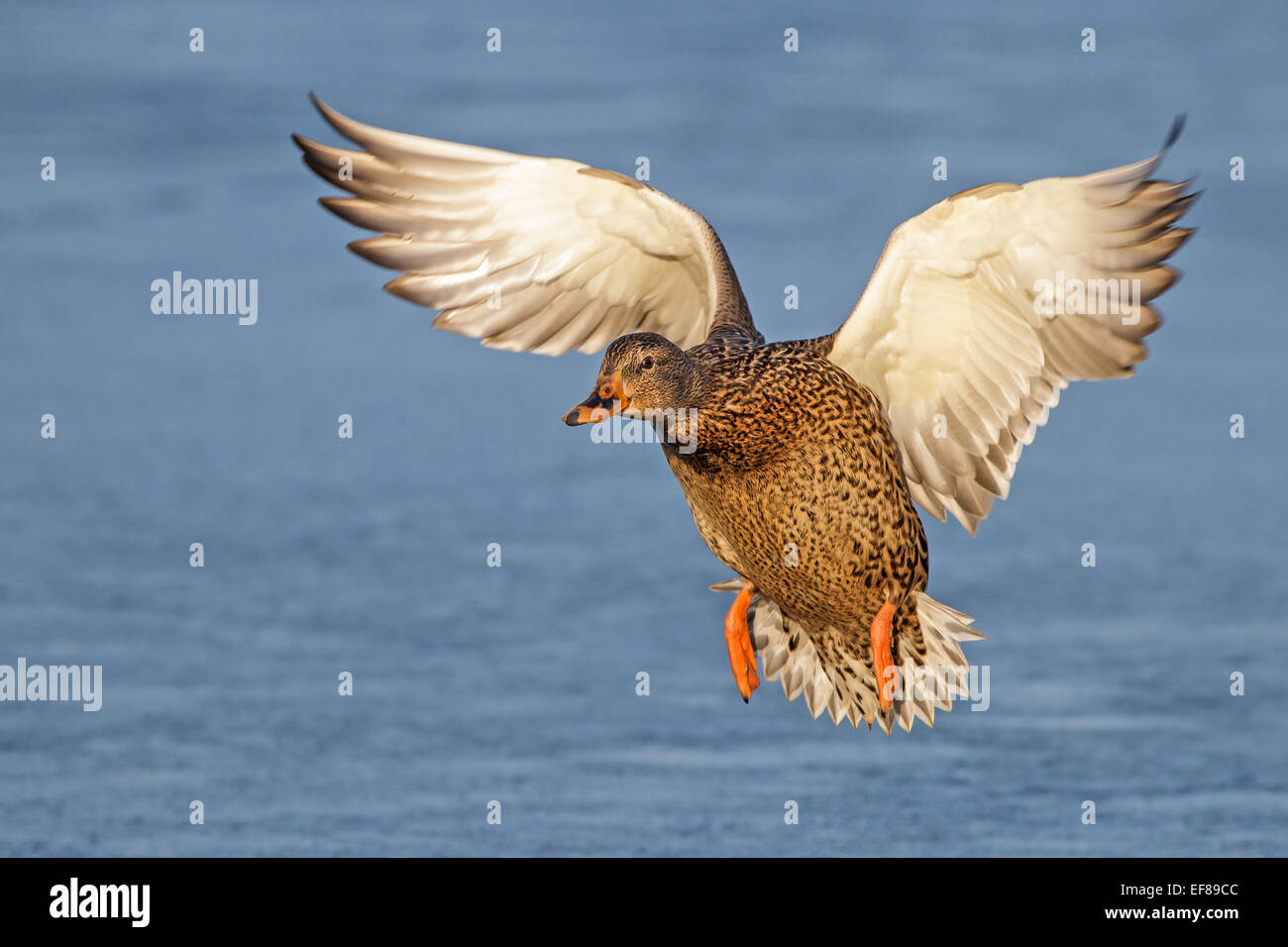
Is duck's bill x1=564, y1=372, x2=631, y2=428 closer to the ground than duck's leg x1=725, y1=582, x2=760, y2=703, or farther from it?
farther from it

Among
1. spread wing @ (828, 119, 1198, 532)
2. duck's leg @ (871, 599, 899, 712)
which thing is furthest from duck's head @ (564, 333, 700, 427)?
duck's leg @ (871, 599, 899, 712)

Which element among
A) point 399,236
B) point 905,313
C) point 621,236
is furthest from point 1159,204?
point 399,236

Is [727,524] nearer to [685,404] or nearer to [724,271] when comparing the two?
[685,404]

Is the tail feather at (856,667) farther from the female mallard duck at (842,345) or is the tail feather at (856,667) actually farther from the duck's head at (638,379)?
the duck's head at (638,379)

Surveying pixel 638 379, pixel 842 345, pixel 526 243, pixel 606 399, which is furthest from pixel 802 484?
pixel 526 243

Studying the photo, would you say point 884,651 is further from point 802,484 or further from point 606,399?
point 606,399

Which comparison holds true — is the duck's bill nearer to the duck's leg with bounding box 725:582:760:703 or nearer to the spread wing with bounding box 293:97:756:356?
the spread wing with bounding box 293:97:756:356
